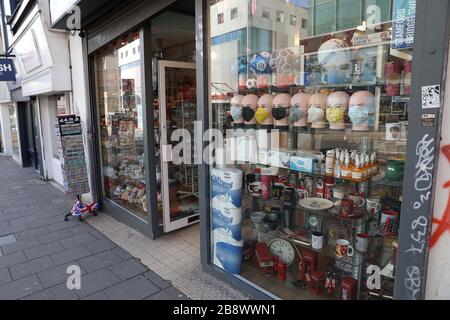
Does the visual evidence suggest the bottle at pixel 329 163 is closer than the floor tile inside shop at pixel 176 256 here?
Yes

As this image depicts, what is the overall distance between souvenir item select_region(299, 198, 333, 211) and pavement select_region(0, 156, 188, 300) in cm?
136

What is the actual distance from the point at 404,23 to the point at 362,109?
0.57m

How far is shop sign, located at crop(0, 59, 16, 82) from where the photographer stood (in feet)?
21.7

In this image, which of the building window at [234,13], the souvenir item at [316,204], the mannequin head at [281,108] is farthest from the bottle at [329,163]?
the building window at [234,13]

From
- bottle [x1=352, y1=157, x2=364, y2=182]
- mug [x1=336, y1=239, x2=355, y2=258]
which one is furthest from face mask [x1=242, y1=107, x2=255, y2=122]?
mug [x1=336, y1=239, x2=355, y2=258]

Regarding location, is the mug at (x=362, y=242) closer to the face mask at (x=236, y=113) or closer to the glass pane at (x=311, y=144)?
the glass pane at (x=311, y=144)

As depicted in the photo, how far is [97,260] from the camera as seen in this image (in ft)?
11.1

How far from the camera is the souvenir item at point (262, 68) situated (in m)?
2.66

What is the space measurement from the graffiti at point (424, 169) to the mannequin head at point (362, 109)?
557 mm

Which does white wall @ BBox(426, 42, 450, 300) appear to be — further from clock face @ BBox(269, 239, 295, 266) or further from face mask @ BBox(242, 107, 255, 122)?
face mask @ BBox(242, 107, 255, 122)
